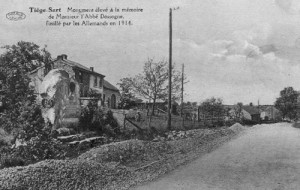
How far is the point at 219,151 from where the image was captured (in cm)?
1231

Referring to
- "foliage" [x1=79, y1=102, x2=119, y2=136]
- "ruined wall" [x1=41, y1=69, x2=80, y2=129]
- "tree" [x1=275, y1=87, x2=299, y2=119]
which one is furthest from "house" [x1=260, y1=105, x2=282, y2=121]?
"ruined wall" [x1=41, y1=69, x2=80, y2=129]

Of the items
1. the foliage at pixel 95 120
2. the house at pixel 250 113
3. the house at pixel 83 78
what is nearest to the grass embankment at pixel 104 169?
the foliage at pixel 95 120

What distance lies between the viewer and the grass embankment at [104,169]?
6.68m

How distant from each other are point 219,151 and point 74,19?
7.30 m

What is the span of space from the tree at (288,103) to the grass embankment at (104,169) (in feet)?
237

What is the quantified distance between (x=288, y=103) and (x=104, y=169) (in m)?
77.7

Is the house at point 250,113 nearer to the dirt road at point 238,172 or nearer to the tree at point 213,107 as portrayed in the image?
the tree at point 213,107

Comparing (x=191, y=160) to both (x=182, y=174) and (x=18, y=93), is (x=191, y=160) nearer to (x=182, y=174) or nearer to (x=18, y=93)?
(x=182, y=174)

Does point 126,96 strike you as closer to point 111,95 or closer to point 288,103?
point 111,95

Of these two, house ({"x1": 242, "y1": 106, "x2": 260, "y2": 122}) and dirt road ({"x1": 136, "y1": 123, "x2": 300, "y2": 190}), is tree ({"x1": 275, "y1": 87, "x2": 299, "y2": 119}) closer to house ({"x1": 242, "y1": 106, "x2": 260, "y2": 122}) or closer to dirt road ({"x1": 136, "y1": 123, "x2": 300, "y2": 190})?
house ({"x1": 242, "y1": 106, "x2": 260, "y2": 122})

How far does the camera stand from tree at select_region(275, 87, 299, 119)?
76.3 meters

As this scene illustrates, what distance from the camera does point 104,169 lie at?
7887mm


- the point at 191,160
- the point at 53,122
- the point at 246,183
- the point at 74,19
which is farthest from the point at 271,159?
the point at 74,19

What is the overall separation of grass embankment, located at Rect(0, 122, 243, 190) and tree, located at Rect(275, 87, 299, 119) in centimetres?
7232
